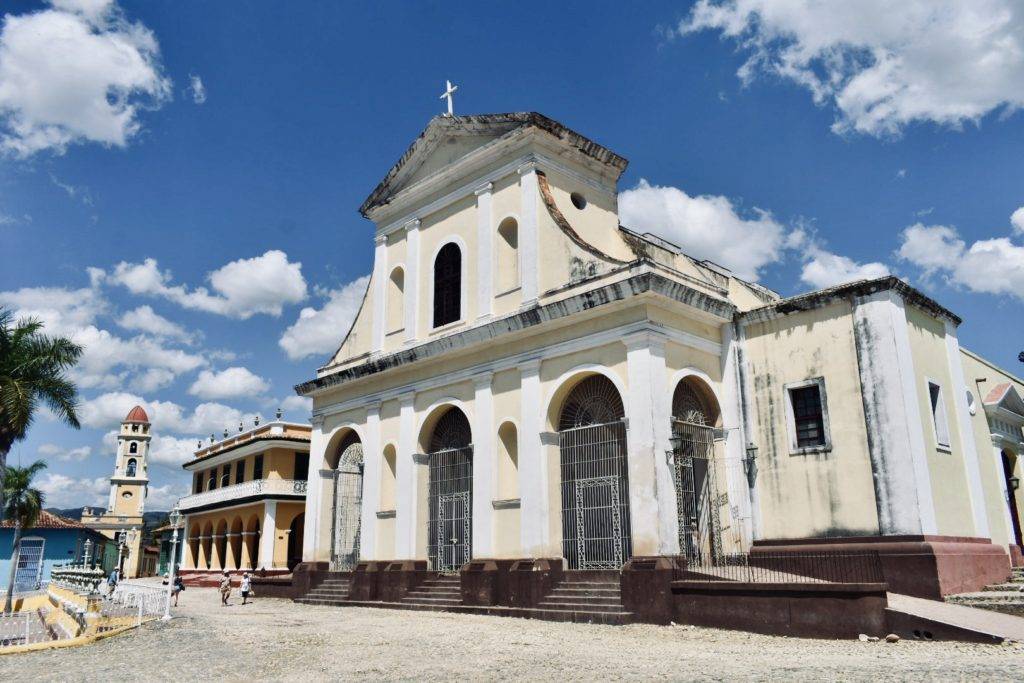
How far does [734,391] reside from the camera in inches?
611

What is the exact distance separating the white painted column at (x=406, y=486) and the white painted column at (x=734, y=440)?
7.14 m

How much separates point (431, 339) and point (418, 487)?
3.42m

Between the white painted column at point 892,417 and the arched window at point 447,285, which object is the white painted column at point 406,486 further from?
the white painted column at point 892,417

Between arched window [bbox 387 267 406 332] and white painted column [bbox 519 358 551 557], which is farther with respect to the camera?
arched window [bbox 387 267 406 332]

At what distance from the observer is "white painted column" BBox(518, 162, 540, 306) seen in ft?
55.3

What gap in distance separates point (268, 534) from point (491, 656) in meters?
A: 21.4

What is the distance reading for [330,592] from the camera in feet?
64.6

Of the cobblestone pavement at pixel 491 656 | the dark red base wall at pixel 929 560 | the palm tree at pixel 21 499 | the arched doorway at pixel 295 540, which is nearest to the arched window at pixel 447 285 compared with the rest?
the cobblestone pavement at pixel 491 656

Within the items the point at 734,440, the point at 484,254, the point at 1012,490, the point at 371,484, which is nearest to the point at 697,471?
the point at 734,440

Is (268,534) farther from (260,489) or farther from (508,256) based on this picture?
(508,256)

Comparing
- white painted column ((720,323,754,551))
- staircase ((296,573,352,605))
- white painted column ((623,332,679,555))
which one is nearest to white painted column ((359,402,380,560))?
staircase ((296,573,352,605))

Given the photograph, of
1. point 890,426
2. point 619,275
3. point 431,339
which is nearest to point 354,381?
point 431,339

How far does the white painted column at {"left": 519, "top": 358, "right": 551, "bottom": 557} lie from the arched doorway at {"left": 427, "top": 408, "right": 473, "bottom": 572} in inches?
76.8

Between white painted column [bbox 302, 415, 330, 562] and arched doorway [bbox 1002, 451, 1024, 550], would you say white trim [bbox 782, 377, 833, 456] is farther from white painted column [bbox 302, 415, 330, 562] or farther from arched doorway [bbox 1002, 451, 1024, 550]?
white painted column [bbox 302, 415, 330, 562]
